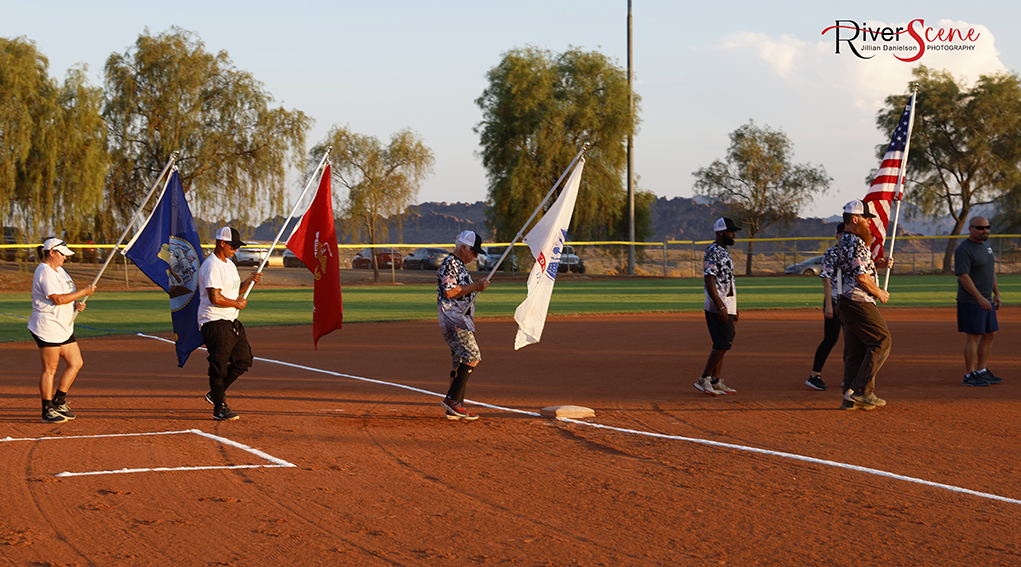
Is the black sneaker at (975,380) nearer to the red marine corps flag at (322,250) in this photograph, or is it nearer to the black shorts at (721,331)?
the black shorts at (721,331)

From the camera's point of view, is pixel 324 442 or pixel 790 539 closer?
pixel 790 539

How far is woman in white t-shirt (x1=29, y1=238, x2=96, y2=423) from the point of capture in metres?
7.99

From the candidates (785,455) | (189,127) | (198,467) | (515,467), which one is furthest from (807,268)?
(198,467)

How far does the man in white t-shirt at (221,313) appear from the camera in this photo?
8.04 metres

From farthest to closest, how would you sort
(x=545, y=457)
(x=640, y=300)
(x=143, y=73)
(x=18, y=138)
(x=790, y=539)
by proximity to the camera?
(x=143, y=73) < (x=18, y=138) < (x=640, y=300) < (x=545, y=457) < (x=790, y=539)

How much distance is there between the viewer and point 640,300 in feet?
90.9

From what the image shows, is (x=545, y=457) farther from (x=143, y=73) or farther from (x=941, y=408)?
(x=143, y=73)

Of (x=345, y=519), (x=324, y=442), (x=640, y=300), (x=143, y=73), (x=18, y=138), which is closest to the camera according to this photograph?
(x=345, y=519)

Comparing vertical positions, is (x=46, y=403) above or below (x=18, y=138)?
below

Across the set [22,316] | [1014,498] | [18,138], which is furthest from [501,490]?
[18,138]

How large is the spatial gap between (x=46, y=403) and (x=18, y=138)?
31134mm

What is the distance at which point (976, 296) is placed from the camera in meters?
9.75

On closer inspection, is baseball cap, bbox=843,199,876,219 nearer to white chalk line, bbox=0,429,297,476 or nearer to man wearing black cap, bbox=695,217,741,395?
man wearing black cap, bbox=695,217,741,395

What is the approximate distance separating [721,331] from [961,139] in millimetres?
51976
